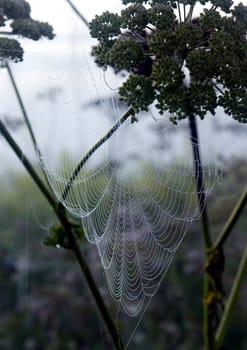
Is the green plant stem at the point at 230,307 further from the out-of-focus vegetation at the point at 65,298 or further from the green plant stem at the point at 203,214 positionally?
the out-of-focus vegetation at the point at 65,298

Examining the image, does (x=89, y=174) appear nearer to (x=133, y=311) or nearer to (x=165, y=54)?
(x=165, y=54)

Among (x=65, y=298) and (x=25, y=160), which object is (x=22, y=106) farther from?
(x=65, y=298)

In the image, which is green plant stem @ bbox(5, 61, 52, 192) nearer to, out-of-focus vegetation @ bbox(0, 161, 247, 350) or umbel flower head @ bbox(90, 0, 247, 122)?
umbel flower head @ bbox(90, 0, 247, 122)

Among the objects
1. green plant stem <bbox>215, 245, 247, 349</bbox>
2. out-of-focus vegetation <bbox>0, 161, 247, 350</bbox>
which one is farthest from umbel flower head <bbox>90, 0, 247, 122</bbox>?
out-of-focus vegetation <bbox>0, 161, 247, 350</bbox>

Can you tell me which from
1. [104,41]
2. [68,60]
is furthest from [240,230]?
[104,41]

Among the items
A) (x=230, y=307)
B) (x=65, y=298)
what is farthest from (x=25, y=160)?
(x=65, y=298)

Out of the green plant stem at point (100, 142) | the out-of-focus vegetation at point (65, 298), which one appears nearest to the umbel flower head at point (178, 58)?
the green plant stem at point (100, 142)
